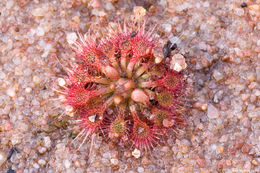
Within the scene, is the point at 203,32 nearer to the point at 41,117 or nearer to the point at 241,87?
the point at 241,87

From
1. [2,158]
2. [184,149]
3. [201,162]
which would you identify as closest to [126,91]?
[184,149]

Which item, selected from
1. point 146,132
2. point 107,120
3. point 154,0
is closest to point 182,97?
point 146,132

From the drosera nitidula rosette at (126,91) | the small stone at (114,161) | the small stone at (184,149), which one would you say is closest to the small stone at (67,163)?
the drosera nitidula rosette at (126,91)

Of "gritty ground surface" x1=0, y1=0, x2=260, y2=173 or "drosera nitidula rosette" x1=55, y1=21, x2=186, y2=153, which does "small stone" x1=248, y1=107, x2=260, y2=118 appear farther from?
"drosera nitidula rosette" x1=55, y1=21, x2=186, y2=153

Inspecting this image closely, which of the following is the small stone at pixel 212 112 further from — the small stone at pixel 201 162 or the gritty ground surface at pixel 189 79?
the small stone at pixel 201 162

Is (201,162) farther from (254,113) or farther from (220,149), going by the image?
(254,113)

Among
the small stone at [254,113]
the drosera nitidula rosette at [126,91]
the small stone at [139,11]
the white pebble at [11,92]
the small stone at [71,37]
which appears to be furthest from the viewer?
the small stone at [139,11]
